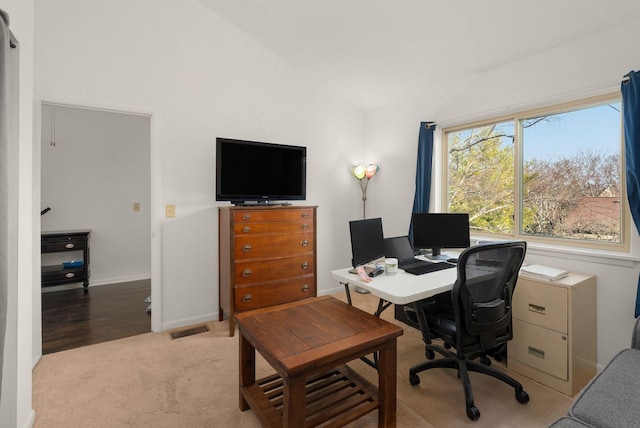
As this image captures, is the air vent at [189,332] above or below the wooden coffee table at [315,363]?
below

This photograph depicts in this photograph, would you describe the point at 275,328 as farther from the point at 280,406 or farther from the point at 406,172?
the point at 406,172

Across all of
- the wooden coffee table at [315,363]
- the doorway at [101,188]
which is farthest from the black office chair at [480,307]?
the doorway at [101,188]

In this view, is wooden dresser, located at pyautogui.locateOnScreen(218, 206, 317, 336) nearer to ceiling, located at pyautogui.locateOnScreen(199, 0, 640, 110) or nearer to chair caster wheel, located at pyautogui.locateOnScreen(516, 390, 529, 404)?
ceiling, located at pyautogui.locateOnScreen(199, 0, 640, 110)

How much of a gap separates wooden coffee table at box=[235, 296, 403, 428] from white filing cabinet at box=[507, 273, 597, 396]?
1181 mm

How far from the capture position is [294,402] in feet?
4.36

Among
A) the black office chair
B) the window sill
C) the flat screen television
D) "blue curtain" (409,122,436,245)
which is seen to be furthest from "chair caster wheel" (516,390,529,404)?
the flat screen television

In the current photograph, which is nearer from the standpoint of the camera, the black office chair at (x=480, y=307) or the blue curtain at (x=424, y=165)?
the black office chair at (x=480, y=307)

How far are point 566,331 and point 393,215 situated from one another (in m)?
2.20

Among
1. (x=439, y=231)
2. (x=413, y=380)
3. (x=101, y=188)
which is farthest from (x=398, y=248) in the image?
(x=101, y=188)

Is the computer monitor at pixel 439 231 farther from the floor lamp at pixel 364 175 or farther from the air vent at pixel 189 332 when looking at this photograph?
the air vent at pixel 189 332

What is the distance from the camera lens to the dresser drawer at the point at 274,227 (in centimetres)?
285

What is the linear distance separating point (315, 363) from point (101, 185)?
176 inches

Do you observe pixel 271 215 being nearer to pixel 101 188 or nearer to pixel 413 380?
pixel 413 380

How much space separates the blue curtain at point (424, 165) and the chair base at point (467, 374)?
1533mm
